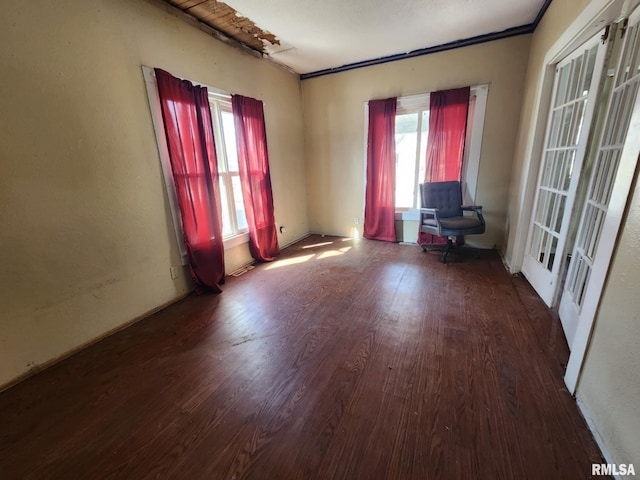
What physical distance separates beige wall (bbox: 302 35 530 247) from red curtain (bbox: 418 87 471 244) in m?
0.19

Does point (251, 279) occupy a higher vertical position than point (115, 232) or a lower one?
lower

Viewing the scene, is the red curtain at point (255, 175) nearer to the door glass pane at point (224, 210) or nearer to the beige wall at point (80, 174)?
the door glass pane at point (224, 210)

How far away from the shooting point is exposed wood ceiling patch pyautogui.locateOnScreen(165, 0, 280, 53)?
89.4 inches

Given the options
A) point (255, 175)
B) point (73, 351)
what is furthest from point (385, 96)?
point (73, 351)

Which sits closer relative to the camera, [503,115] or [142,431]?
[142,431]

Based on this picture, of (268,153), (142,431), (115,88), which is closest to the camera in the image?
(142,431)

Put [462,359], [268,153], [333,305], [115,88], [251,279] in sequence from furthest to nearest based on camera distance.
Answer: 1. [268,153]
2. [251,279]
3. [333,305]
4. [115,88]
5. [462,359]

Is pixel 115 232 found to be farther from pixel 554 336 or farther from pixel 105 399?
pixel 554 336

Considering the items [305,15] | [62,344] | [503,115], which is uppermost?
[305,15]

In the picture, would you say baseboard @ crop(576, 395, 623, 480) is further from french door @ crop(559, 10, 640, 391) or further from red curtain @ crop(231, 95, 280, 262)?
red curtain @ crop(231, 95, 280, 262)

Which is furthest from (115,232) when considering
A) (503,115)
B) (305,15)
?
(503,115)

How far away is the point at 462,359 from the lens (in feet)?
5.49

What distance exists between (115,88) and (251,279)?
202cm

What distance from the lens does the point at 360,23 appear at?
2615 mm
